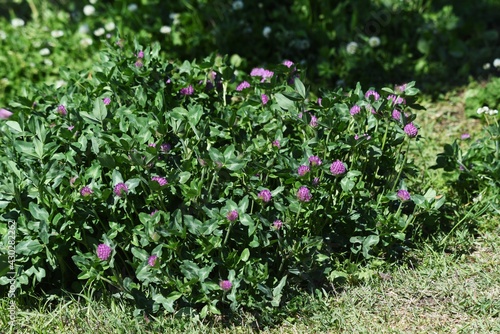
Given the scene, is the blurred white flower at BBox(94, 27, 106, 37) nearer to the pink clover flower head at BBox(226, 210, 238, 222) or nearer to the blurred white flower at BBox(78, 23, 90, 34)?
the blurred white flower at BBox(78, 23, 90, 34)

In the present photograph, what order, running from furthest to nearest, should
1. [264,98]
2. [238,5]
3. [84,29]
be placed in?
[84,29] → [238,5] → [264,98]

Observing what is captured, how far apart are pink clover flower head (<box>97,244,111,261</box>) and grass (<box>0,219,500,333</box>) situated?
0.25 metres

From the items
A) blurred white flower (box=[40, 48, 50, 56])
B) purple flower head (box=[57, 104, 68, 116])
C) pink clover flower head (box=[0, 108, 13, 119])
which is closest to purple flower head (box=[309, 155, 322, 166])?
purple flower head (box=[57, 104, 68, 116])

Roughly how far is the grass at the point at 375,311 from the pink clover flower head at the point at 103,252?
0.84 ft

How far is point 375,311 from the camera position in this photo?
287 centimetres

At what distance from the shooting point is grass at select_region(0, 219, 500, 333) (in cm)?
279

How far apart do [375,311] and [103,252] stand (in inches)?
42.8

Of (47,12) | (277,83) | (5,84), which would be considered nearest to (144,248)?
(277,83)

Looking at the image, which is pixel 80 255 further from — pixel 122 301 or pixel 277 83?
pixel 277 83

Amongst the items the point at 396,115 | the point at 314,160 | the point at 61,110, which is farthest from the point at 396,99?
the point at 61,110

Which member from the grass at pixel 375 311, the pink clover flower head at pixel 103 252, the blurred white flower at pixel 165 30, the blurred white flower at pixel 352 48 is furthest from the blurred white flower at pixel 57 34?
the pink clover flower head at pixel 103 252

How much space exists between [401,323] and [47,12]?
4.31 m

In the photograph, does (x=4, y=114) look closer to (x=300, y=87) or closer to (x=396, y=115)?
(x=300, y=87)

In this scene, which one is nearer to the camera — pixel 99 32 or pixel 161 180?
pixel 161 180
